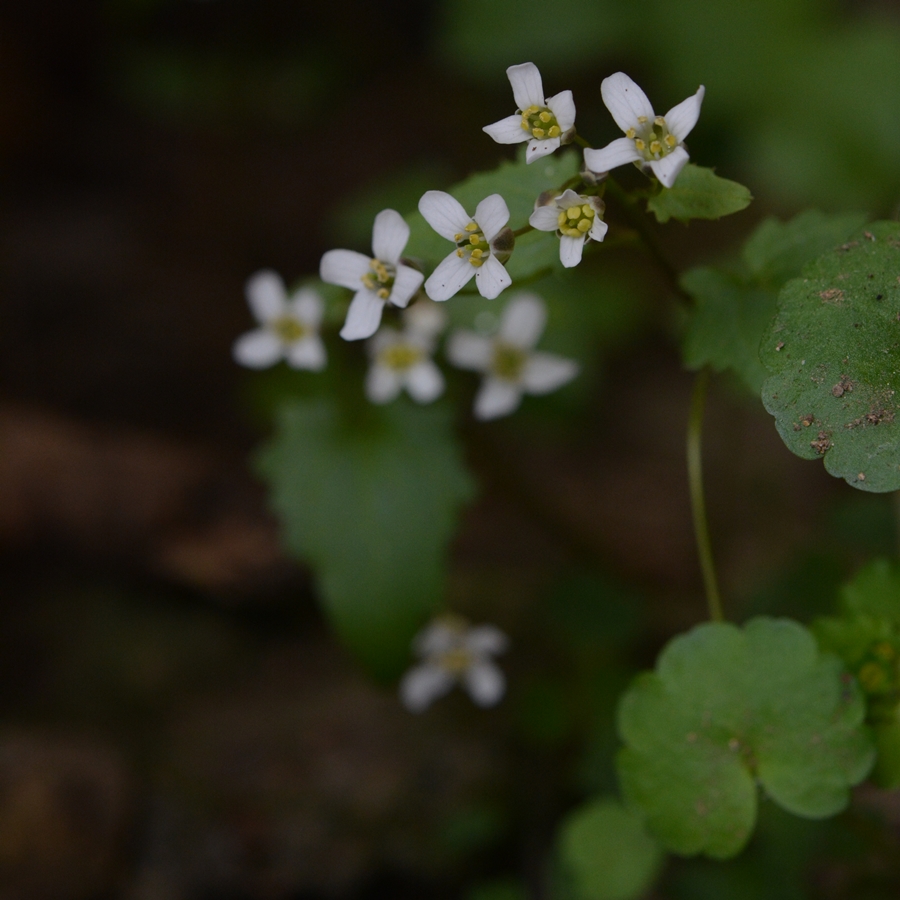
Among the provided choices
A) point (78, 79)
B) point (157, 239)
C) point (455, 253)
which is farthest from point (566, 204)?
point (78, 79)

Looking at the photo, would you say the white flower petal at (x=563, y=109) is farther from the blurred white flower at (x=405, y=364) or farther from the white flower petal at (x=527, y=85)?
the blurred white flower at (x=405, y=364)

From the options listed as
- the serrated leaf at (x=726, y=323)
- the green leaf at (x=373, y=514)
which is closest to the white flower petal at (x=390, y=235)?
the serrated leaf at (x=726, y=323)

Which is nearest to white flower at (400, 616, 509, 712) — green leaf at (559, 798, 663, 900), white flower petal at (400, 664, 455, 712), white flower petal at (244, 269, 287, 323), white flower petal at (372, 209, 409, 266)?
white flower petal at (400, 664, 455, 712)

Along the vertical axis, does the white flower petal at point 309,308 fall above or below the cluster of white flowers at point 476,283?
above

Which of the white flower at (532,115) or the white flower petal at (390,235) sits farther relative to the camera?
the white flower petal at (390,235)

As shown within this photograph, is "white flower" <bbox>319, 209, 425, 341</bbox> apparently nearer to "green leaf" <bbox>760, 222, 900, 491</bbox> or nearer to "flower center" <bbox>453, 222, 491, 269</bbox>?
"flower center" <bbox>453, 222, 491, 269</bbox>

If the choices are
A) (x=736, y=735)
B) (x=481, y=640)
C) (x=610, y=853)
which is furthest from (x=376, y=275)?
(x=610, y=853)
